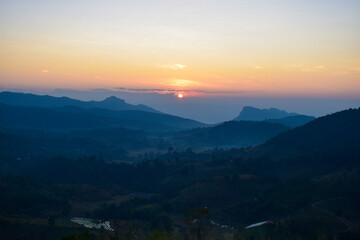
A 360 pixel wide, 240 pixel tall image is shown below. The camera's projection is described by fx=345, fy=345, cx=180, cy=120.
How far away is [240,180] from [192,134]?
318 ft

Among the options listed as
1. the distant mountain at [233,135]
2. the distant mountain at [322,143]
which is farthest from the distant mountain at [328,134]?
the distant mountain at [233,135]

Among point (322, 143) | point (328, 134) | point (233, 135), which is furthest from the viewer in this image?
point (233, 135)

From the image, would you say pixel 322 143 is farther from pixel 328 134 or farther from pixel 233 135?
pixel 233 135

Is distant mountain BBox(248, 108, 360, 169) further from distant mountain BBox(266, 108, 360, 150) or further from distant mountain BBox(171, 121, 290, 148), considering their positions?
distant mountain BBox(171, 121, 290, 148)

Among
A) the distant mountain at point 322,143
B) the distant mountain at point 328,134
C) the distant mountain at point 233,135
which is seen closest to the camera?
the distant mountain at point 322,143

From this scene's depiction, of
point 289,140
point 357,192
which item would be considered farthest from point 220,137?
point 357,192

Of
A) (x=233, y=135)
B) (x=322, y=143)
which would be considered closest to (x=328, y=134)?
(x=322, y=143)

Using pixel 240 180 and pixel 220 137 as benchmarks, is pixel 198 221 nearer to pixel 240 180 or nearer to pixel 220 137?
pixel 240 180

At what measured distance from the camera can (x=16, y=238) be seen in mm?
31844

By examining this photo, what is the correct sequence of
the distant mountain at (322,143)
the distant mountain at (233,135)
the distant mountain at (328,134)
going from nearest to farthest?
the distant mountain at (322,143) < the distant mountain at (328,134) < the distant mountain at (233,135)

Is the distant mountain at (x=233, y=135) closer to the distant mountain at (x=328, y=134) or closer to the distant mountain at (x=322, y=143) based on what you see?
the distant mountain at (x=328, y=134)

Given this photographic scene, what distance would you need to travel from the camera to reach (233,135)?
14162 cm

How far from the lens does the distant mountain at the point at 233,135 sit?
137 m

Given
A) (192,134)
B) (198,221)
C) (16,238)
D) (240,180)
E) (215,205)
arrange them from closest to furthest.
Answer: (198,221) → (16,238) → (215,205) → (240,180) → (192,134)
